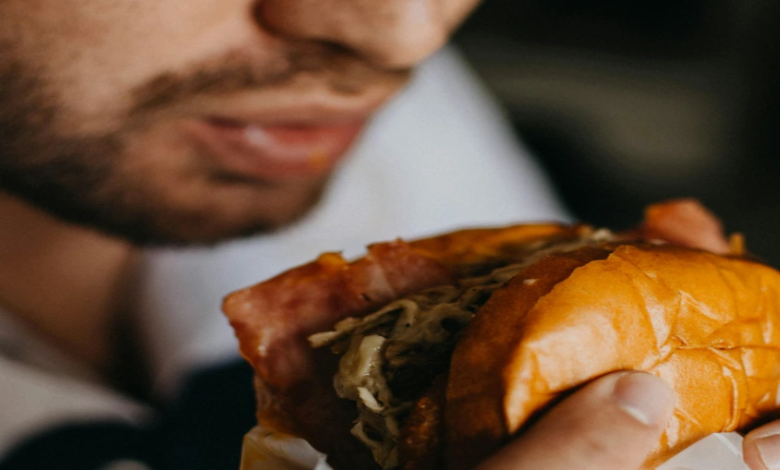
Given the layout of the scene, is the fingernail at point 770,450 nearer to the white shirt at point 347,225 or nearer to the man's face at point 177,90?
the man's face at point 177,90

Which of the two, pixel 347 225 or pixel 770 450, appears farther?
pixel 347 225

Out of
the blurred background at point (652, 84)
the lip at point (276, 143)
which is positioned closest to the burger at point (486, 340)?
the lip at point (276, 143)

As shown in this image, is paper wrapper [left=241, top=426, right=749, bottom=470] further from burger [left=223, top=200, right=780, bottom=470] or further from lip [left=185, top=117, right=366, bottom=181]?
lip [left=185, top=117, right=366, bottom=181]

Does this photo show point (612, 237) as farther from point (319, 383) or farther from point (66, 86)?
point (66, 86)

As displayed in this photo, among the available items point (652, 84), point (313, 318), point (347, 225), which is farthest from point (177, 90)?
point (652, 84)

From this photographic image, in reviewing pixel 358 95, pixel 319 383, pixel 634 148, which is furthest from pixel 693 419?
pixel 634 148

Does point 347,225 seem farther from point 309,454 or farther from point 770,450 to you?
point 770,450
